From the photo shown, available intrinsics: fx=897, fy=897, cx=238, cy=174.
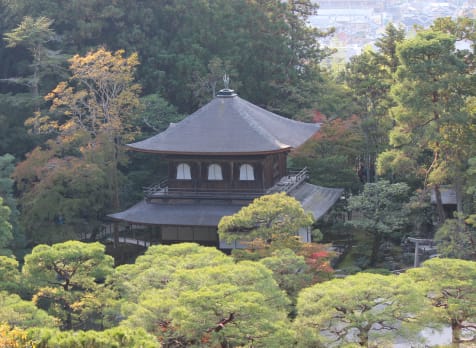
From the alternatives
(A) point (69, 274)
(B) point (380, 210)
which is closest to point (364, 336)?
(A) point (69, 274)

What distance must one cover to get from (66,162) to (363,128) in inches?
488

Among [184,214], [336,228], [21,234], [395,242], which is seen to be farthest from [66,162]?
[395,242]

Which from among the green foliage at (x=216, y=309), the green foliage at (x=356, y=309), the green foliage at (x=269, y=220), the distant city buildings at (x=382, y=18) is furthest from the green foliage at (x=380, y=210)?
the distant city buildings at (x=382, y=18)

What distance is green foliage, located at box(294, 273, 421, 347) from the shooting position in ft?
65.0

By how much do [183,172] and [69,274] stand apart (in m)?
11.5

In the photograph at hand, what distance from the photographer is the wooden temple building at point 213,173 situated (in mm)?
32531

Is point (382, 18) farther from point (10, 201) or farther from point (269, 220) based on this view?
point (269, 220)

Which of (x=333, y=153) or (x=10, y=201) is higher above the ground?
(x=333, y=153)

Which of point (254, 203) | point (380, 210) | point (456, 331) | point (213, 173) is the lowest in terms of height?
point (456, 331)

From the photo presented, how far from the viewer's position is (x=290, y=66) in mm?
45344

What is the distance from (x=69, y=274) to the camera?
919 inches

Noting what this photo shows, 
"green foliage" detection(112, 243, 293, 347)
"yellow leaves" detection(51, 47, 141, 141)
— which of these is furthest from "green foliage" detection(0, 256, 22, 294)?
"yellow leaves" detection(51, 47, 141, 141)

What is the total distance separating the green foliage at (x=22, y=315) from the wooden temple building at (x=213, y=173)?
11.5m

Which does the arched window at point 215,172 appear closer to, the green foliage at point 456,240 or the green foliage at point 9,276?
the green foliage at point 456,240
